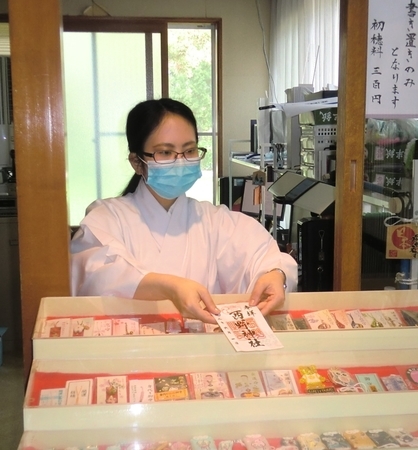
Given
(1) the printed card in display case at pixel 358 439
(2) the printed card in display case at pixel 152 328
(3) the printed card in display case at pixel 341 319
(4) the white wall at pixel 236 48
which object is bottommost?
(1) the printed card in display case at pixel 358 439

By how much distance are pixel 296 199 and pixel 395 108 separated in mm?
1258

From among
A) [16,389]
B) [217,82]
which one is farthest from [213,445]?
[217,82]

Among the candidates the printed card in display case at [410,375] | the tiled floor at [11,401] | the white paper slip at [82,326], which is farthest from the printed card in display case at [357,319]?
the tiled floor at [11,401]

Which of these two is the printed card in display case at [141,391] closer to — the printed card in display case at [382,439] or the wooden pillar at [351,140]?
the printed card in display case at [382,439]

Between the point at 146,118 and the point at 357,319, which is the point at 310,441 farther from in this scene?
the point at 146,118

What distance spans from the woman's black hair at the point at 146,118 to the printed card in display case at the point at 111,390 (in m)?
0.66

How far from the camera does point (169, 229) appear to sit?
1461mm

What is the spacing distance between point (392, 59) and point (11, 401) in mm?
2239

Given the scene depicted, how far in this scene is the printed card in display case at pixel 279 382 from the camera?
0.92 m

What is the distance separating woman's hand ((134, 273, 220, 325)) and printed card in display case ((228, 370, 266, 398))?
3.9 inches

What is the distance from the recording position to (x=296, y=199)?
2.60 m

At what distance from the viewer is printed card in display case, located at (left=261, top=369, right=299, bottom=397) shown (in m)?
0.92

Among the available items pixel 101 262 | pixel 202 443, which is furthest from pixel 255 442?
pixel 101 262

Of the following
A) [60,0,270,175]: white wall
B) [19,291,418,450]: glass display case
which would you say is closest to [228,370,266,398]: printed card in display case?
[19,291,418,450]: glass display case
